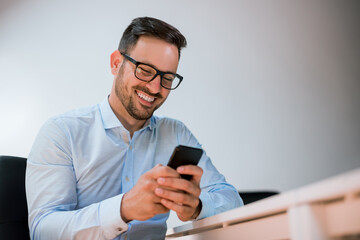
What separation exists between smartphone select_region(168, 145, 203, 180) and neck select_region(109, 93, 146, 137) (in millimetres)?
575

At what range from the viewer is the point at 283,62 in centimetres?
292

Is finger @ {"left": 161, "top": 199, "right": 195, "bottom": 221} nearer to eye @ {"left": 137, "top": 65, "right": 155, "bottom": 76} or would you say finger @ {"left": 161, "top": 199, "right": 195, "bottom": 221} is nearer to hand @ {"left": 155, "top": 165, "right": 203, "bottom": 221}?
hand @ {"left": 155, "top": 165, "right": 203, "bottom": 221}

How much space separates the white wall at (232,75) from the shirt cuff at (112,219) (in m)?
1.56

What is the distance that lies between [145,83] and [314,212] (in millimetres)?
1028

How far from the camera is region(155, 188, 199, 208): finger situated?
89 cm

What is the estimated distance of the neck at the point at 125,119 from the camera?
1485 millimetres

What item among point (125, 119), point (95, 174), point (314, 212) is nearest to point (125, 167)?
point (95, 174)

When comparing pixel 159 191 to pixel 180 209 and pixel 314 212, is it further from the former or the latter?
pixel 314 212

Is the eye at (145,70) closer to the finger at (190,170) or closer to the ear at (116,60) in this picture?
the ear at (116,60)

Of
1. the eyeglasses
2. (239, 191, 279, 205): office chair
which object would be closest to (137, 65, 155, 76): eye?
the eyeglasses

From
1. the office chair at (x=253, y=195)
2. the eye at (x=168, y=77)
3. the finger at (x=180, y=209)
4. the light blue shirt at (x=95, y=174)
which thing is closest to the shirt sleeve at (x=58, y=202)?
the light blue shirt at (x=95, y=174)

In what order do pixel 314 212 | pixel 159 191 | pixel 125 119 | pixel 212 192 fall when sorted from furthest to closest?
pixel 125 119 < pixel 212 192 < pixel 159 191 < pixel 314 212

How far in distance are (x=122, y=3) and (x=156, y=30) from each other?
53.0 inches

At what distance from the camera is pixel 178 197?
36.0 inches
